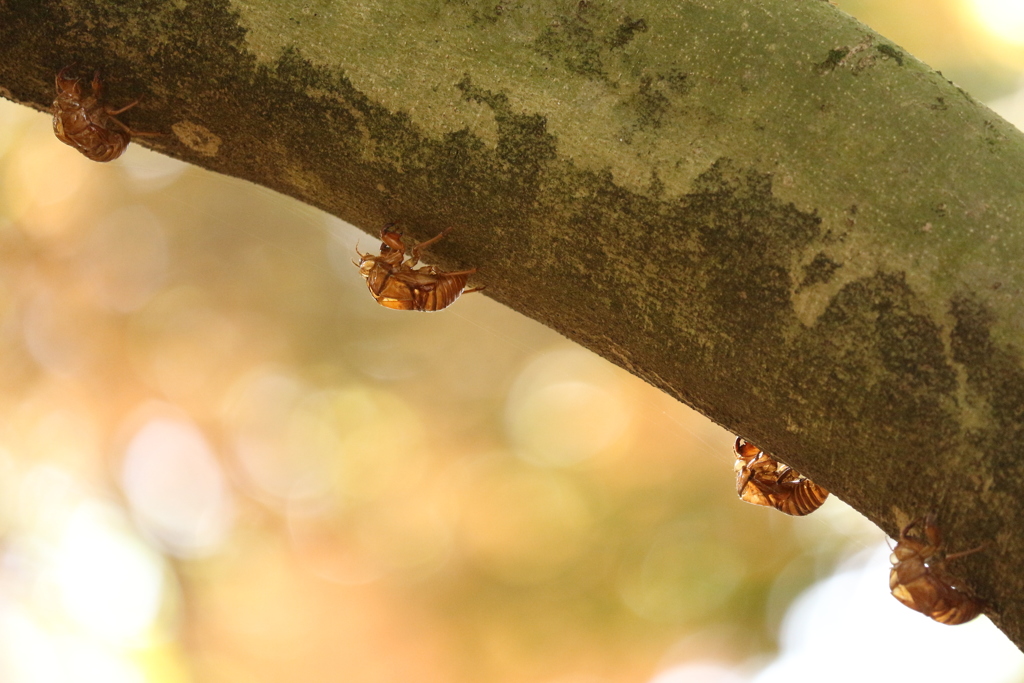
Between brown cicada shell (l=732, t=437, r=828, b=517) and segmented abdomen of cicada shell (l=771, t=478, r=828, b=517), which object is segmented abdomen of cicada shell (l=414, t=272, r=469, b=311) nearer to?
brown cicada shell (l=732, t=437, r=828, b=517)

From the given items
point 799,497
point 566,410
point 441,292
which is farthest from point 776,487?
point 566,410

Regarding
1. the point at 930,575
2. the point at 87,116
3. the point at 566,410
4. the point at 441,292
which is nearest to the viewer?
the point at 930,575

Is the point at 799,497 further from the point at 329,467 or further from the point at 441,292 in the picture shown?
the point at 329,467

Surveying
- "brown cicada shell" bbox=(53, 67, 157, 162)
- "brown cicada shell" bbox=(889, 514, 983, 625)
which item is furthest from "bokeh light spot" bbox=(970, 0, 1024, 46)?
"brown cicada shell" bbox=(53, 67, 157, 162)

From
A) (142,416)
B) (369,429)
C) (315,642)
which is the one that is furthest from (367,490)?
(142,416)

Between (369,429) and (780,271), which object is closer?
(780,271)

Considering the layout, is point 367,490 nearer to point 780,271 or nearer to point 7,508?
point 7,508
